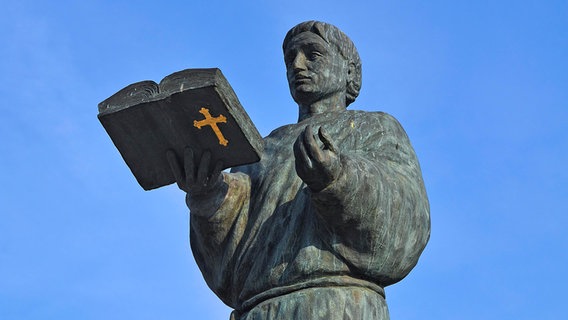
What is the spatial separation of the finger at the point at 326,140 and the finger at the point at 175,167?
3.68ft

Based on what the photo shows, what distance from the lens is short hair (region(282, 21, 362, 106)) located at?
1044 centimetres

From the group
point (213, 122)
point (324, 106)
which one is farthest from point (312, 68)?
point (213, 122)

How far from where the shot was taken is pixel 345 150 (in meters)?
9.82

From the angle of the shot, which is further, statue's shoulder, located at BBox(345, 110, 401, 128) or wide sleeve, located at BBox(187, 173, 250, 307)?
statue's shoulder, located at BBox(345, 110, 401, 128)

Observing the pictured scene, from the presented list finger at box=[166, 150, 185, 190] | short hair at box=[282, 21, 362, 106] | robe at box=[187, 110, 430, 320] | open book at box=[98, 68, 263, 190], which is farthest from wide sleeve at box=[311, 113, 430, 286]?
short hair at box=[282, 21, 362, 106]

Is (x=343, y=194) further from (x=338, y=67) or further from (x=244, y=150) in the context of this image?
(x=338, y=67)

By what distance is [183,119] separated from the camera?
9156mm

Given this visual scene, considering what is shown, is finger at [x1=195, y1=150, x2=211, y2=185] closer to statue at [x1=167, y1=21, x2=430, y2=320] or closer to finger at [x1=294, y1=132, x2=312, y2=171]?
statue at [x1=167, y1=21, x2=430, y2=320]

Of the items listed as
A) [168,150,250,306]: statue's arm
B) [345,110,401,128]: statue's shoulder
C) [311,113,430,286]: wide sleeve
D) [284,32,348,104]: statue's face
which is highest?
[284,32,348,104]: statue's face

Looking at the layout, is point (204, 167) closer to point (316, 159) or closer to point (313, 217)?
point (313, 217)

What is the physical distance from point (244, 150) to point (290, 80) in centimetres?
140

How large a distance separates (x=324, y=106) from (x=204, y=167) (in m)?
1.42

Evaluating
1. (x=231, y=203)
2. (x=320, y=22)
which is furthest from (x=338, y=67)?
(x=231, y=203)

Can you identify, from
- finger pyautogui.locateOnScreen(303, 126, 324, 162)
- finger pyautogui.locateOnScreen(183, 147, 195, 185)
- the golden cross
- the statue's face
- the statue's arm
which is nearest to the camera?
finger pyautogui.locateOnScreen(303, 126, 324, 162)
